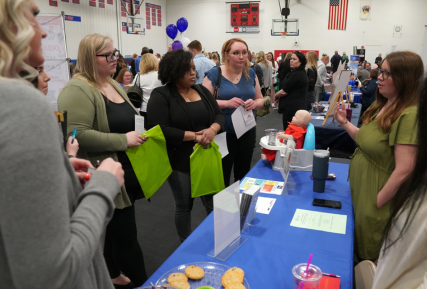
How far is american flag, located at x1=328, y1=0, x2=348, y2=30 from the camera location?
13469 mm

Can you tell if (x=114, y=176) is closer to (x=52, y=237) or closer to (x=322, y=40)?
(x=52, y=237)

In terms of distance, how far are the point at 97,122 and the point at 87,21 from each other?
35.8 feet

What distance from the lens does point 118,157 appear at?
1.76 meters

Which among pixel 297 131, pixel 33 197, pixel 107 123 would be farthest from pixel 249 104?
pixel 33 197

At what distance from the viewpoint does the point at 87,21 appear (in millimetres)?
11023

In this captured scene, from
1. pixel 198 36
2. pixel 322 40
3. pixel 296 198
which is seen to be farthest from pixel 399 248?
pixel 198 36

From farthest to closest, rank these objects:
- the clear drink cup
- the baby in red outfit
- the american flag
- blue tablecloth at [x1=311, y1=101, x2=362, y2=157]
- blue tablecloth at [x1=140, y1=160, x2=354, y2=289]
→ the american flag
blue tablecloth at [x1=311, y1=101, x2=362, y2=157]
the baby in red outfit
blue tablecloth at [x1=140, y1=160, x2=354, y2=289]
the clear drink cup

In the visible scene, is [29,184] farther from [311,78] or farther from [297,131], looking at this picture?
[311,78]

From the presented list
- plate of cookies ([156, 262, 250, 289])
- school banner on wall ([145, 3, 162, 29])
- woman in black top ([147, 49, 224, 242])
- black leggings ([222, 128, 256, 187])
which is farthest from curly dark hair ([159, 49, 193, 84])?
school banner on wall ([145, 3, 162, 29])

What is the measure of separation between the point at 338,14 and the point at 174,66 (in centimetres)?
1390

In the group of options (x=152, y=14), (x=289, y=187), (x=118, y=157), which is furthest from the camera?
(x=152, y=14)

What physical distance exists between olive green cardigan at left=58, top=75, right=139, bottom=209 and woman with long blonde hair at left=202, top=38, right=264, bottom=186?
3.59ft

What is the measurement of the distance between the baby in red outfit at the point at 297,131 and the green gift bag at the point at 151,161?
0.73 metres

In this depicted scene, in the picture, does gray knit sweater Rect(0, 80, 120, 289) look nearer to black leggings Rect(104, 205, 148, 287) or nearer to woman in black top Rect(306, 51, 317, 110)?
black leggings Rect(104, 205, 148, 287)
